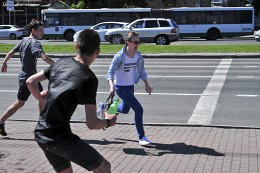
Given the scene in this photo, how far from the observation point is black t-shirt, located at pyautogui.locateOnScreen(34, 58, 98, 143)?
142 inches

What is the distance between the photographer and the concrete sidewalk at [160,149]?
19.9 ft

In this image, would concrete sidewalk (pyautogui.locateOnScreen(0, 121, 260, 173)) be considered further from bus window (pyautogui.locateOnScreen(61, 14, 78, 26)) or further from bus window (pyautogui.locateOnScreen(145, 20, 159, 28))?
bus window (pyautogui.locateOnScreen(61, 14, 78, 26))

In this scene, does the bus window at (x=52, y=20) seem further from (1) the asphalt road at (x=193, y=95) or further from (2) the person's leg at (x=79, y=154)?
(2) the person's leg at (x=79, y=154)

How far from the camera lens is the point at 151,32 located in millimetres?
33844

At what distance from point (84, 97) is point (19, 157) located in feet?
10.7

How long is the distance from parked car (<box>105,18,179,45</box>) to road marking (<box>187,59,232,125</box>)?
650 inches

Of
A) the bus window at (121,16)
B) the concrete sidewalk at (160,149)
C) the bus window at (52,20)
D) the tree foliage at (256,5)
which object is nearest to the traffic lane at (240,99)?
the concrete sidewalk at (160,149)

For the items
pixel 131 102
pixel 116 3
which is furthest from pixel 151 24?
pixel 131 102

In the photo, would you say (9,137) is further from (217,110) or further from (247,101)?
(247,101)

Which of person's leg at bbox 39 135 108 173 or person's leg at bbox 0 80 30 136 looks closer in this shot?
person's leg at bbox 39 135 108 173

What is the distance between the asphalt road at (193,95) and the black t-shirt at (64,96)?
17.3 feet

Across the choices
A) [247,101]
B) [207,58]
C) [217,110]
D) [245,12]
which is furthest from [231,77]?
[245,12]

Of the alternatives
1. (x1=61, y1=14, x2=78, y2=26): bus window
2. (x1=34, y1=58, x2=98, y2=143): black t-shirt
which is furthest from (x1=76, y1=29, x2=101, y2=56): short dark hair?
(x1=61, y1=14, x2=78, y2=26): bus window

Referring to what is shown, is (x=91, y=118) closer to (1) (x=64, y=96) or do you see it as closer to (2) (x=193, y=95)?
(1) (x=64, y=96)
